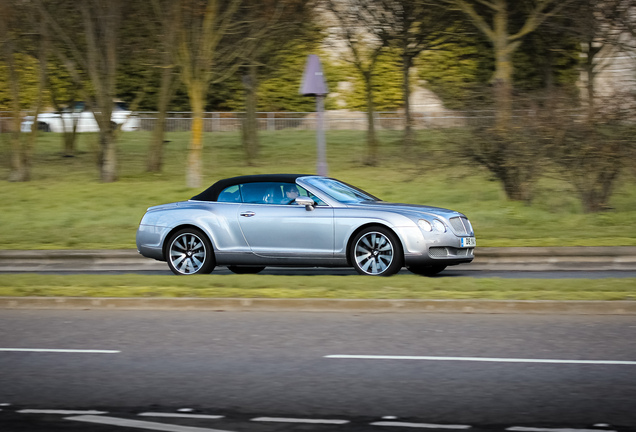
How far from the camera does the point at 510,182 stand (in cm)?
2147

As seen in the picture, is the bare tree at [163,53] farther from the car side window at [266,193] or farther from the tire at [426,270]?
the tire at [426,270]

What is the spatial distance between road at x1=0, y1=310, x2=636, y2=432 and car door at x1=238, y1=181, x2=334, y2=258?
276 centimetres

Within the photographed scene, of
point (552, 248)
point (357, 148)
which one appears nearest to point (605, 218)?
point (552, 248)

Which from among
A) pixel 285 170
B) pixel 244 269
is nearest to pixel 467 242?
pixel 244 269

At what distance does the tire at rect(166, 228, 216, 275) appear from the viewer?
13.5 m

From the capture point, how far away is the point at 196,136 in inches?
1094

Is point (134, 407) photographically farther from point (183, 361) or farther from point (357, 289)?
point (357, 289)

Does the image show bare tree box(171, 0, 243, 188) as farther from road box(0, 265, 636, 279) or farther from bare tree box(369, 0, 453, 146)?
road box(0, 265, 636, 279)

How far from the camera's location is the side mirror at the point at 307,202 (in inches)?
503

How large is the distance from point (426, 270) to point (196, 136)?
1544 cm

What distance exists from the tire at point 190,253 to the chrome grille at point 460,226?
3551mm

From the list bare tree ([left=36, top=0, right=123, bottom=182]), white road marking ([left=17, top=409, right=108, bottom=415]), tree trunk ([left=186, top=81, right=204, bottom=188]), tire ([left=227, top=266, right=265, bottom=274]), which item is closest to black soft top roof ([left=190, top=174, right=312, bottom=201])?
tire ([left=227, top=266, right=265, bottom=274])

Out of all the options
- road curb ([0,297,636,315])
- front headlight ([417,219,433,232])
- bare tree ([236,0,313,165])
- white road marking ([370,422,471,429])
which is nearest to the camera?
white road marking ([370,422,471,429])

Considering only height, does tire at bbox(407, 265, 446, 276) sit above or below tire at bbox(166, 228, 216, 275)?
below
